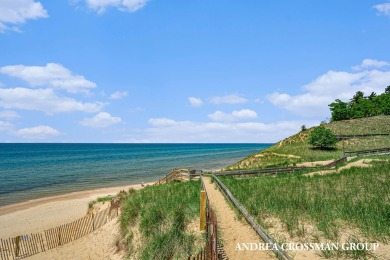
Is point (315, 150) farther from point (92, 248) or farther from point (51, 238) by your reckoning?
point (51, 238)

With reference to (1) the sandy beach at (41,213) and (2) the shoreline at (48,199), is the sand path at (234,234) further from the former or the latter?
(2) the shoreline at (48,199)

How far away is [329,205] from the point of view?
12.3 metres

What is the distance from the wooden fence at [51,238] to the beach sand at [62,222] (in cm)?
62

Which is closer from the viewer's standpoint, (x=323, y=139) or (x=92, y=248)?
(x=92, y=248)

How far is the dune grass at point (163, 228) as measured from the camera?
10.6 m

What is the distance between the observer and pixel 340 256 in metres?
8.09

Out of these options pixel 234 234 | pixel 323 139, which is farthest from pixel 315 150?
pixel 234 234

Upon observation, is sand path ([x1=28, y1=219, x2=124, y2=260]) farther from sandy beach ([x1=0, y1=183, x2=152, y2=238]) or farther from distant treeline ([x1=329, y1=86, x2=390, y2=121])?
distant treeline ([x1=329, y1=86, x2=390, y2=121])

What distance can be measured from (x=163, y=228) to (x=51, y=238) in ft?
37.7

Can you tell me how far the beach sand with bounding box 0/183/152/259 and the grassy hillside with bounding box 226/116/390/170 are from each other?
804 inches

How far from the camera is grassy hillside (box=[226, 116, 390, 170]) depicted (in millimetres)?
45375

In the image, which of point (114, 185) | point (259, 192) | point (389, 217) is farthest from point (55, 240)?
point (114, 185)

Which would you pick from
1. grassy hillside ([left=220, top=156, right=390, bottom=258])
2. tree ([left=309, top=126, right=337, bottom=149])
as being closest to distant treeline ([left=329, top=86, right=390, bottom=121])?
tree ([left=309, top=126, right=337, bottom=149])

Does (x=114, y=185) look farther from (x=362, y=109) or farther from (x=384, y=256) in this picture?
(x=362, y=109)
